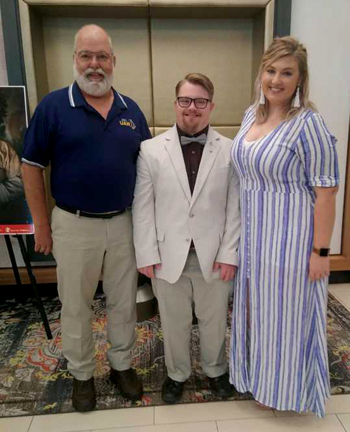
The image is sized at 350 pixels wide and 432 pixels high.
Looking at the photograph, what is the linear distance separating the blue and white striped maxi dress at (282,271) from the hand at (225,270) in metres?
0.03

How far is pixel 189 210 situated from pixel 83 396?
1112 millimetres

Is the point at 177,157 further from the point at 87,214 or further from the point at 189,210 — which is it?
the point at 87,214

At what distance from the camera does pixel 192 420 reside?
1.87 meters

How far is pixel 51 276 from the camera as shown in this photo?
327cm

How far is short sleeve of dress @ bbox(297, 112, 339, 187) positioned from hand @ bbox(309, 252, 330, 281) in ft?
1.04

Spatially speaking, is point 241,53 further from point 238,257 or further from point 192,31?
point 238,257

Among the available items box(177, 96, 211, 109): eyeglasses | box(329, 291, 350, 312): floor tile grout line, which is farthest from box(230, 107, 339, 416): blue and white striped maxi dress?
box(329, 291, 350, 312): floor tile grout line

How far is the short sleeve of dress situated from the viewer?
1.51 meters

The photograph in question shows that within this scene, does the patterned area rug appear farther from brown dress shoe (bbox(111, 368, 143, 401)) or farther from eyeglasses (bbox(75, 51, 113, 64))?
eyeglasses (bbox(75, 51, 113, 64))

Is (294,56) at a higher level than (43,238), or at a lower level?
higher

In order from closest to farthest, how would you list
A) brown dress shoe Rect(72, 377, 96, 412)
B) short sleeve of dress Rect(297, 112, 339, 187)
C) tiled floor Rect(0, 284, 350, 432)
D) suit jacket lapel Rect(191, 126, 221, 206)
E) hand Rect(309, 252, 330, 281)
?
short sleeve of dress Rect(297, 112, 339, 187)
hand Rect(309, 252, 330, 281)
suit jacket lapel Rect(191, 126, 221, 206)
tiled floor Rect(0, 284, 350, 432)
brown dress shoe Rect(72, 377, 96, 412)

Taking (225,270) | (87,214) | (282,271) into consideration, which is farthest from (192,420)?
(87,214)

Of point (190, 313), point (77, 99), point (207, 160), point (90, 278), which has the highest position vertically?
point (77, 99)

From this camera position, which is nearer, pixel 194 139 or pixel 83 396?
pixel 194 139
